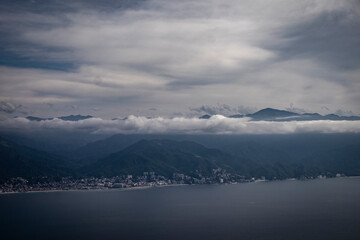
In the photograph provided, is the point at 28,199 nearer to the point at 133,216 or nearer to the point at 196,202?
the point at 133,216

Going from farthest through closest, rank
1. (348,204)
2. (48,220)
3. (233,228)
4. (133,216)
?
1. (348,204)
2. (133,216)
3. (48,220)
4. (233,228)

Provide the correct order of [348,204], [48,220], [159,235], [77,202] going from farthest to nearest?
1. [77,202]
2. [348,204]
3. [48,220]
4. [159,235]

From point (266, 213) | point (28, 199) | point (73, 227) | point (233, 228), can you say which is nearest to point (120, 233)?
point (73, 227)

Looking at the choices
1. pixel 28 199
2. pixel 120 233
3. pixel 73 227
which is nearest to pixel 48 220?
pixel 73 227

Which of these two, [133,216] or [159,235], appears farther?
[133,216]

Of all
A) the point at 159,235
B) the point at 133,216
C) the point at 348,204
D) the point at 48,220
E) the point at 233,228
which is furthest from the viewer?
the point at 348,204

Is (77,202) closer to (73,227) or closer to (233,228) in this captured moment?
(73,227)
